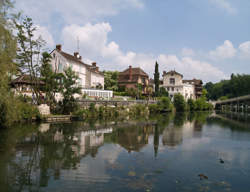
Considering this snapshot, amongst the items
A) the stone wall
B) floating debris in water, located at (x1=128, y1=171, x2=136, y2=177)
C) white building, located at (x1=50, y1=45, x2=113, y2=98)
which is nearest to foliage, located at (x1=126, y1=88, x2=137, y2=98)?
white building, located at (x1=50, y1=45, x2=113, y2=98)

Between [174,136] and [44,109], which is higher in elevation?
[44,109]

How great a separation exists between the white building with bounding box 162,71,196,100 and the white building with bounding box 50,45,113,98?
35549 mm

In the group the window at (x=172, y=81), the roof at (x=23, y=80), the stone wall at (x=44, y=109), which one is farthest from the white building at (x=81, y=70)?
the window at (x=172, y=81)

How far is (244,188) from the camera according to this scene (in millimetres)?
10750

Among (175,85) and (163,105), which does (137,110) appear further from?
(175,85)

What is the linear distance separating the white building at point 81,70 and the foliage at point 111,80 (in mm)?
7684

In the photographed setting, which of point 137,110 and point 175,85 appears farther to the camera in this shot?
point 175,85

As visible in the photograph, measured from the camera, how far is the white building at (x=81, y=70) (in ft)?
171

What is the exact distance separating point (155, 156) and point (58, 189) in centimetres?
825

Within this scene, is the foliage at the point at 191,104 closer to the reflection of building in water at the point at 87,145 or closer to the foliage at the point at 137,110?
the foliage at the point at 137,110

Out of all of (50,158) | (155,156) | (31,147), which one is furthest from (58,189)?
(31,147)

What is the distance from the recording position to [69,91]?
138 ft

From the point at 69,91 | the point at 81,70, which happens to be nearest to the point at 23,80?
the point at 69,91

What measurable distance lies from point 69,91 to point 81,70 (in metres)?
16.6
